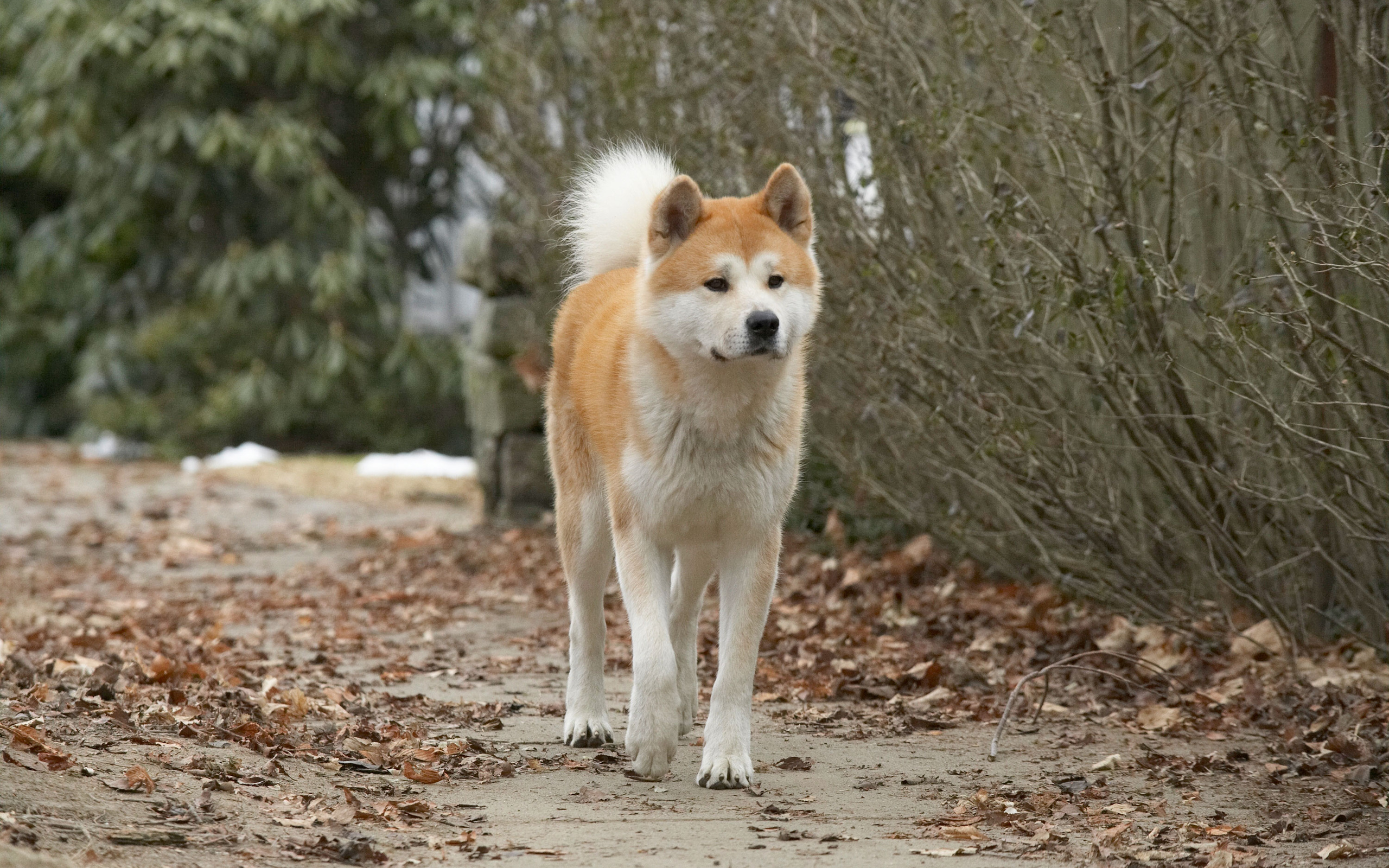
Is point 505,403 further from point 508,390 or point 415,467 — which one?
point 415,467

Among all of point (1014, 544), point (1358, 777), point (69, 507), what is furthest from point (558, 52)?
point (1358, 777)

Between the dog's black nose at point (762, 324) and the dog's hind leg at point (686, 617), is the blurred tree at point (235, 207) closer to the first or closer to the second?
the dog's hind leg at point (686, 617)

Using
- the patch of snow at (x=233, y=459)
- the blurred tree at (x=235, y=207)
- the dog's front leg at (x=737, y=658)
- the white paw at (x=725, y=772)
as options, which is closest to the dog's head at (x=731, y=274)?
the dog's front leg at (x=737, y=658)

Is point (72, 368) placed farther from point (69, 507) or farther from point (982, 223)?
point (982, 223)

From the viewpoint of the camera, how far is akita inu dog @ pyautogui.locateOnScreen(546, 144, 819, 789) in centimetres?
435

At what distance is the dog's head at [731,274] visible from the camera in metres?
4.34

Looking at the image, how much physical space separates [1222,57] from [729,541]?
2.14 meters

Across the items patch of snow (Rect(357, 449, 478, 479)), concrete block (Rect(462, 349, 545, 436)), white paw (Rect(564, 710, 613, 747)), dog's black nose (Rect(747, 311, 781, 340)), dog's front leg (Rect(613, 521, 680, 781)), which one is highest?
dog's black nose (Rect(747, 311, 781, 340))

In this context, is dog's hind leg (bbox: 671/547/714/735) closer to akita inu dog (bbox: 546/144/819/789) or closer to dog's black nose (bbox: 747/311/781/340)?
akita inu dog (bbox: 546/144/819/789)

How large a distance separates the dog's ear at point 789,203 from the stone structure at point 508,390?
523cm

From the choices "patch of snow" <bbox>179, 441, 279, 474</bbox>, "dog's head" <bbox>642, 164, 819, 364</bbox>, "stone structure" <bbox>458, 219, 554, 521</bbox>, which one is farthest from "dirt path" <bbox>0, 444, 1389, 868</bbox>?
"patch of snow" <bbox>179, 441, 279, 474</bbox>

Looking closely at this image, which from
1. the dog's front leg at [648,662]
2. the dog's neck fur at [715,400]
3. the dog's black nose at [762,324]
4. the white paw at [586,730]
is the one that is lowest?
the white paw at [586,730]

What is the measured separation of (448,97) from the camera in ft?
53.5

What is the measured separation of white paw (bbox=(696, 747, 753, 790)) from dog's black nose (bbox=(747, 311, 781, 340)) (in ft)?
3.82
